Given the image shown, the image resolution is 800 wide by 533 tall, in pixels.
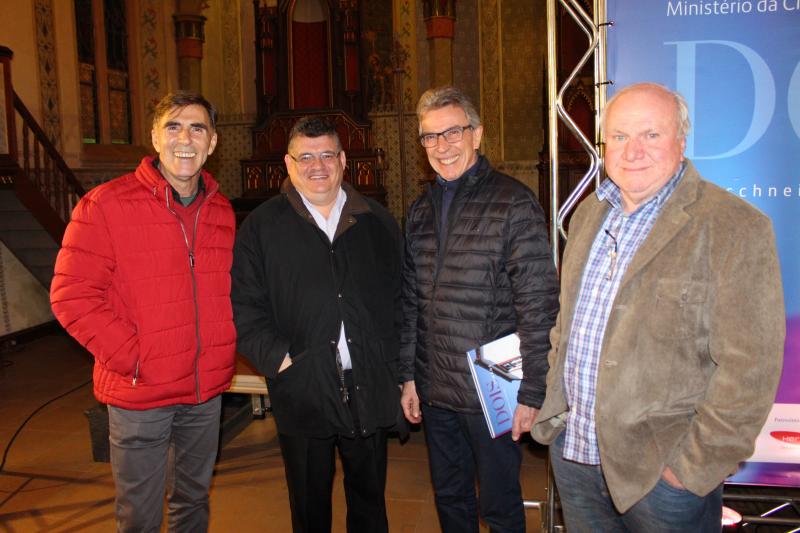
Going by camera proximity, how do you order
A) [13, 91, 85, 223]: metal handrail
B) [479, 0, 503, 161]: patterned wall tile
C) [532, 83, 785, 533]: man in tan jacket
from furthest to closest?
[479, 0, 503, 161]: patterned wall tile < [13, 91, 85, 223]: metal handrail < [532, 83, 785, 533]: man in tan jacket

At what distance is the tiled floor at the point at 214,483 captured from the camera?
329cm

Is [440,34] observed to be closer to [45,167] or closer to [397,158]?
[397,158]

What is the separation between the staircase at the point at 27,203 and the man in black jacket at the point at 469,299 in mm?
5228

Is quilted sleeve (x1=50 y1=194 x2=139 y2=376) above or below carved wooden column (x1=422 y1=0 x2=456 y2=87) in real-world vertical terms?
below

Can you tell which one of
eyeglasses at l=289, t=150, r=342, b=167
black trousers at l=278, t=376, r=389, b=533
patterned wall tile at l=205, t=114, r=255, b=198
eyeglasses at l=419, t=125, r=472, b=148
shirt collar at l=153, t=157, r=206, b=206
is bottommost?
black trousers at l=278, t=376, r=389, b=533

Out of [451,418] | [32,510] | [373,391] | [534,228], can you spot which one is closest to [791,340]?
[534,228]

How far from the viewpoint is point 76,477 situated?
3852 millimetres

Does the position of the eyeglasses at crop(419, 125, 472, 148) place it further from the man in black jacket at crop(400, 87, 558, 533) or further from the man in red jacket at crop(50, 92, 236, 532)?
the man in red jacket at crop(50, 92, 236, 532)

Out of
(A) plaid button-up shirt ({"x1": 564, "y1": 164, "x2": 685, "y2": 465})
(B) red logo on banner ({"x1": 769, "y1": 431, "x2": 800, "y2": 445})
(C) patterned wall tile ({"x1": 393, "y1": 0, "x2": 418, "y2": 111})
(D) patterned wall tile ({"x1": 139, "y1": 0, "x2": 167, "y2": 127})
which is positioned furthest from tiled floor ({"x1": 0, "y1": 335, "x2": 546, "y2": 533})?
(C) patterned wall tile ({"x1": 393, "y1": 0, "x2": 418, "y2": 111})

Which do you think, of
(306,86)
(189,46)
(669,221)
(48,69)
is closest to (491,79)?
(306,86)

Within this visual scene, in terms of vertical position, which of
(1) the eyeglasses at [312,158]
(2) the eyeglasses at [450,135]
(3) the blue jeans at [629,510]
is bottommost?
(3) the blue jeans at [629,510]

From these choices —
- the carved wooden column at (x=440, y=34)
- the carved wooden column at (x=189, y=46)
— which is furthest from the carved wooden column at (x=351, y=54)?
the carved wooden column at (x=189, y=46)

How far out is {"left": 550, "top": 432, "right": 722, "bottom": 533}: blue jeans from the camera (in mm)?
1628

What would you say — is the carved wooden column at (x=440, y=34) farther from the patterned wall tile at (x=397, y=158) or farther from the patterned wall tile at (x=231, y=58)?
the patterned wall tile at (x=231, y=58)
